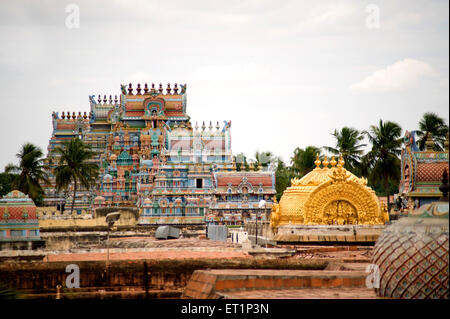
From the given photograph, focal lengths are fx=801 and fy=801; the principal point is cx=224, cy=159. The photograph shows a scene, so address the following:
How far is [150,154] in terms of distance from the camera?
7919 cm

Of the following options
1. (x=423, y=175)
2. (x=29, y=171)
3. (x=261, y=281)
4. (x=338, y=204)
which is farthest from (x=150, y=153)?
(x=261, y=281)

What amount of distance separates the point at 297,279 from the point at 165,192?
Result: 5150cm

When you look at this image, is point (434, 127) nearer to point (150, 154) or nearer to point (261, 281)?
point (150, 154)

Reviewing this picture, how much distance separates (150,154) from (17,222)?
48.5 meters

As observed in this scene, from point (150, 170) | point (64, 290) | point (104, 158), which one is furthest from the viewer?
point (104, 158)

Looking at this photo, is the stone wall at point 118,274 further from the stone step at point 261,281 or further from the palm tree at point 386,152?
the palm tree at point 386,152

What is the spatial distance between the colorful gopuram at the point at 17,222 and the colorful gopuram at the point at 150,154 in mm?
31727

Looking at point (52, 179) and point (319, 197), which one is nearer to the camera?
point (319, 197)

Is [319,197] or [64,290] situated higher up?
[319,197]

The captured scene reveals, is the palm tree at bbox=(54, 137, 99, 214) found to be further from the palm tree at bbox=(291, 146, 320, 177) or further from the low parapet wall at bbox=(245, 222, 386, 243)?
the low parapet wall at bbox=(245, 222, 386, 243)

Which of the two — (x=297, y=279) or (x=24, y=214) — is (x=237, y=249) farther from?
(x=297, y=279)

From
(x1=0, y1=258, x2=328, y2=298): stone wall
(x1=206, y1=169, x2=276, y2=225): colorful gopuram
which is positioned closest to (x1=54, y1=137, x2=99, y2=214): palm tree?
(x1=206, y1=169, x2=276, y2=225): colorful gopuram
